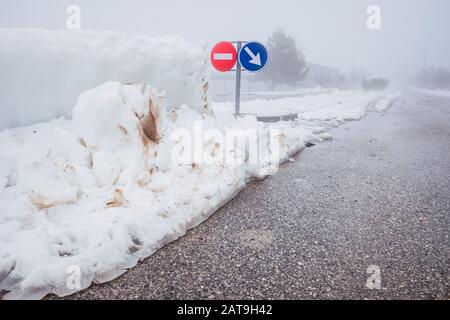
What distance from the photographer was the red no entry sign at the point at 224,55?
7.71 meters

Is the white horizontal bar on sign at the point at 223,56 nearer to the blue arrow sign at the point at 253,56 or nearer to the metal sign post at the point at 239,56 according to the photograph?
the metal sign post at the point at 239,56

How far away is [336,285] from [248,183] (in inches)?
94.3

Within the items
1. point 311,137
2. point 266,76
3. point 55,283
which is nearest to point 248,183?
point 55,283

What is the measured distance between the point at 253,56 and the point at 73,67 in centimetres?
429

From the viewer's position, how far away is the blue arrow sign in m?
7.29

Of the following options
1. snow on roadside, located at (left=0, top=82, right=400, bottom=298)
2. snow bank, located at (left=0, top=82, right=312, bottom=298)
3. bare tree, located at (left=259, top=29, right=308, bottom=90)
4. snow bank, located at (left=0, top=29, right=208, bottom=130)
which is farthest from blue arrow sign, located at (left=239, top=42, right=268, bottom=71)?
bare tree, located at (left=259, top=29, right=308, bottom=90)

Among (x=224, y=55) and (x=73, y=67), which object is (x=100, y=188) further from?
(x=224, y=55)

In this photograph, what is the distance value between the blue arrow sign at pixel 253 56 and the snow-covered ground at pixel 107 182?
259 centimetres

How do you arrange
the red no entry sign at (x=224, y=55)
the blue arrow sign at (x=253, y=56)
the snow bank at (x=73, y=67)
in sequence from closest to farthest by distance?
1. the snow bank at (x=73, y=67)
2. the blue arrow sign at (x=253, y=56)
3. the red no entry sign at (x=224, y=55)

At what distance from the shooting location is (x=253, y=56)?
7387mm

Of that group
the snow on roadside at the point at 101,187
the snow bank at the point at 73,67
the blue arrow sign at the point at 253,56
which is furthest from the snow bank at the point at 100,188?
the blue arrow sign at the point at 253,56

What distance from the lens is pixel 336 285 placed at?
2340mm
